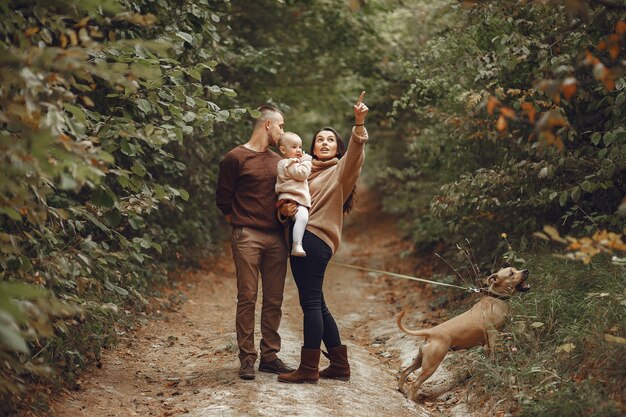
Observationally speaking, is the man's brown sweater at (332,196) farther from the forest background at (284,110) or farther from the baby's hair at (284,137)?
the forest background at (284,110)

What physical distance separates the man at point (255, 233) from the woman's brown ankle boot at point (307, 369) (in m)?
0.29

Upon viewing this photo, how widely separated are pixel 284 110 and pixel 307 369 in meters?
6.33

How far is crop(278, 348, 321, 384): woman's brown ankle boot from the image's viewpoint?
5.95m

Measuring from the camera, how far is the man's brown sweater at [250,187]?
20.0 ft

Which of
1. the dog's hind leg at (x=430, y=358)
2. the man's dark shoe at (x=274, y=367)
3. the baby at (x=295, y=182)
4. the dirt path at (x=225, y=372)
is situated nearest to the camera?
the dirt path at (x=225, y=372)

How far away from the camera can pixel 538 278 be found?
7.05 meters

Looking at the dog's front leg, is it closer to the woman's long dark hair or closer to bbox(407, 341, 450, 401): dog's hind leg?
bbox(407, 341, 450, 401): dog's hind leg

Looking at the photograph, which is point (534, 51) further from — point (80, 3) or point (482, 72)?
point (80, 3)

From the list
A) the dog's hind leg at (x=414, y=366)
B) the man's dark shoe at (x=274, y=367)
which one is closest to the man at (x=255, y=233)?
the man's dark shoe at (x=274, y=367)

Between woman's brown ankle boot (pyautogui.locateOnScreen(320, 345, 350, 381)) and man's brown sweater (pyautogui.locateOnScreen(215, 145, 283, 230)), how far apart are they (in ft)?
3.88

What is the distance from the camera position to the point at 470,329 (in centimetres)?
615

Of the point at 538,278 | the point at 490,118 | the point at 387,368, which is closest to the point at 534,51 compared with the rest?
the point at 490,118

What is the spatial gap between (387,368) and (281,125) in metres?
2.71

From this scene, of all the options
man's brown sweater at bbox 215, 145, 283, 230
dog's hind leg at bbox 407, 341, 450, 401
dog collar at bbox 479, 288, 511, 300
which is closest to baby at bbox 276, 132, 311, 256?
man's brown sweater at bbox 215, 145, 283, 230
